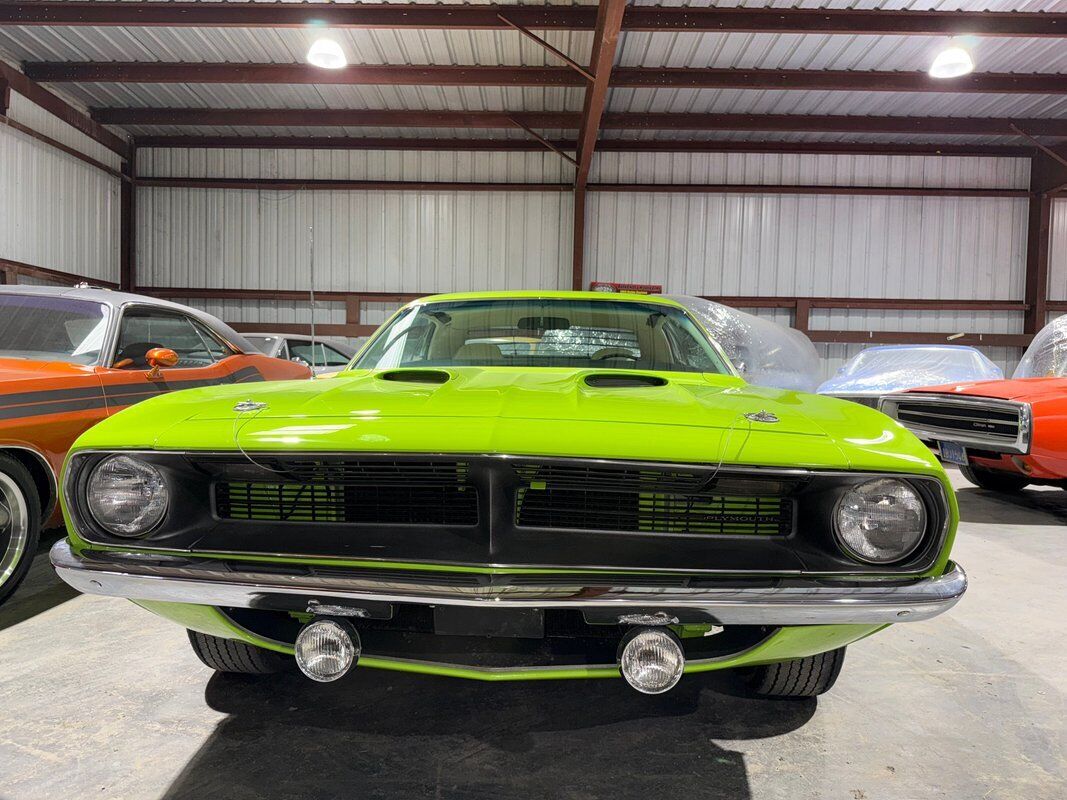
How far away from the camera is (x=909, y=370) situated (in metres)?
6.32

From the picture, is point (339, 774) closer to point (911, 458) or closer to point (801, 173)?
point (911, 458)

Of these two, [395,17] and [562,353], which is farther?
[395,17]

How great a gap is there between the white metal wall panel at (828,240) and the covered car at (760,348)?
4.99m

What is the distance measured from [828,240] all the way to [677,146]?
3124mm

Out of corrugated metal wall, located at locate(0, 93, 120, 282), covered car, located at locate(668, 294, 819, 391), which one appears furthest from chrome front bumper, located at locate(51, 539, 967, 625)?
corrugated metal wall, located at locate(0, 93, 120, 282)

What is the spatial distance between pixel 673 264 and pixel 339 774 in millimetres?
10802

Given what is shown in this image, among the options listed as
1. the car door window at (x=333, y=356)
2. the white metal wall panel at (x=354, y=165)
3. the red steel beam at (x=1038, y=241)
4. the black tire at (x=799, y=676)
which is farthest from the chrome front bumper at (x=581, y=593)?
the red steel beam at (x=1038, y=241)

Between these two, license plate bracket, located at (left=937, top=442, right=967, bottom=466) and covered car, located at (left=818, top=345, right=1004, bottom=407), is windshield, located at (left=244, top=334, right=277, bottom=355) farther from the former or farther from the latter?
license plate bracket, located at (left=937, top=442, right=967, bottom=466)

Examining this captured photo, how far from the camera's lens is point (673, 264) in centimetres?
1141

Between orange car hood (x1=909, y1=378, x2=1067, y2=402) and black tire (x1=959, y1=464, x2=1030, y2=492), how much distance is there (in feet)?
3.45

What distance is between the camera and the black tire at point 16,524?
254 centimetres

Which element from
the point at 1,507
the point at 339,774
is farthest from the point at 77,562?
the point at 1,507

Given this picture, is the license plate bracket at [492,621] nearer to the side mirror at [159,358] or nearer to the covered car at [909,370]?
the side mirror at [159,358]

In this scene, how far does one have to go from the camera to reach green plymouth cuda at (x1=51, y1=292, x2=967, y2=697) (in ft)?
4.18
